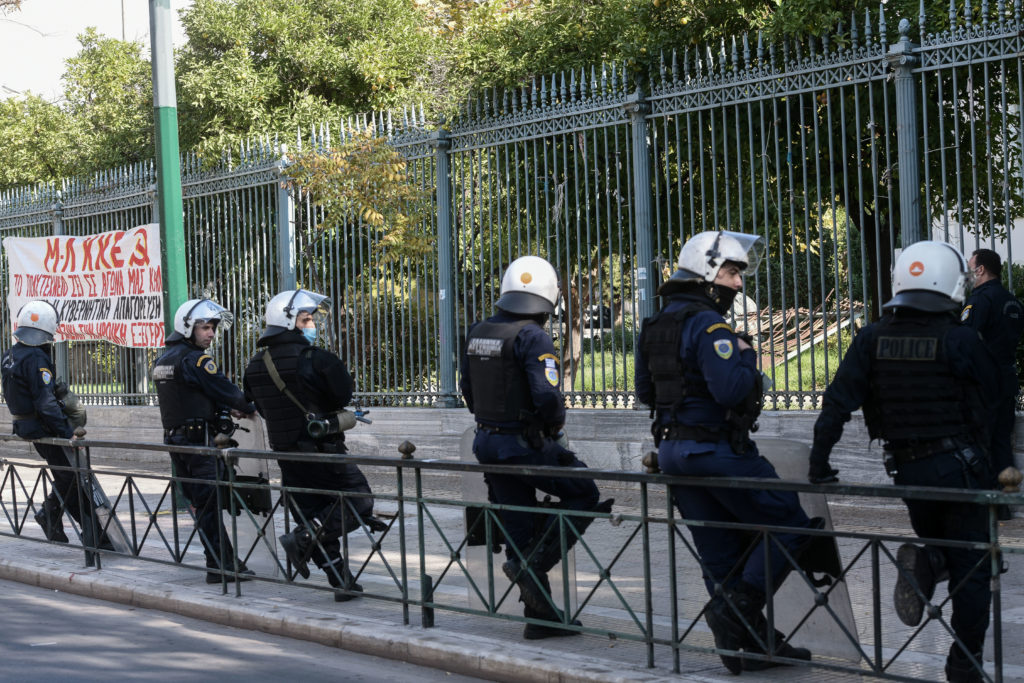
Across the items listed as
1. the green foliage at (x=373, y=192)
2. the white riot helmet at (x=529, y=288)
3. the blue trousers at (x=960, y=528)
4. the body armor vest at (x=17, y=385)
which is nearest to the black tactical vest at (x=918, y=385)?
the blue trousers at (x=960, y=528)

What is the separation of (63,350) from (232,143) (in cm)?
569

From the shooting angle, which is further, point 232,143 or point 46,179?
point 46,179

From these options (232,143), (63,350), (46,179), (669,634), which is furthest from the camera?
(46,179)

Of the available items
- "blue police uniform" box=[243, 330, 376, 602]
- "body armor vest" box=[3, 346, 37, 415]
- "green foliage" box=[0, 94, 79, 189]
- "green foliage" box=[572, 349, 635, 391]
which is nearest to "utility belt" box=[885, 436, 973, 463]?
"blue police uniform" box=[243, 330, 376, 602]

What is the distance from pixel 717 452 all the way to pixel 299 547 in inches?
108

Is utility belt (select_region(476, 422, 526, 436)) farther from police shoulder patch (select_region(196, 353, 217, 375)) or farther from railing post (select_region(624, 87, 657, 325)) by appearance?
railing post (select_region(624, 87, 657, 325))

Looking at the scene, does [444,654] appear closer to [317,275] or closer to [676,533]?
[676,533]

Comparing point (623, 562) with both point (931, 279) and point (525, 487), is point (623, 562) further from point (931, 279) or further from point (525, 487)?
point (931, 279)

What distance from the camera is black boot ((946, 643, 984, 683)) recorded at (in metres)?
4.59

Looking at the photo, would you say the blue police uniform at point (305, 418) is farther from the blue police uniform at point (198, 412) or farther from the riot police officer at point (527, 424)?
the riot police officer at point (527, 424)

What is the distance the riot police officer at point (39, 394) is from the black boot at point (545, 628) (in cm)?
438

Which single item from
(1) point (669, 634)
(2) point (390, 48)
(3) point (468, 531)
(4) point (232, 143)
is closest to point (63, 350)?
(4) point (232, 143)

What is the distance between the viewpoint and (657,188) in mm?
10203

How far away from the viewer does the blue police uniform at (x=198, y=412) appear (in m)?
7.59
